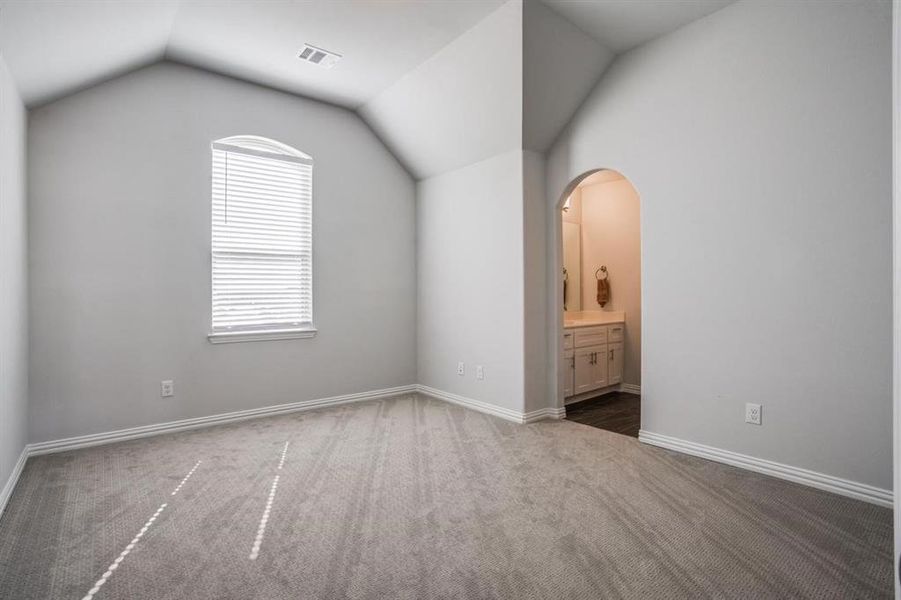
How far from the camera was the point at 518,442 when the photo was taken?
3424 mm

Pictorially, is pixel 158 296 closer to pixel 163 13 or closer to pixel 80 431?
pixel 80 431

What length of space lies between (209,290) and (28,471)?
1.61 meters

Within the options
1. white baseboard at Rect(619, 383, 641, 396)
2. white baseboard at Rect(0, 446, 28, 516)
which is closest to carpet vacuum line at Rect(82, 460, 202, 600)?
white baseboard at Rect(0, 446, 28, 516)

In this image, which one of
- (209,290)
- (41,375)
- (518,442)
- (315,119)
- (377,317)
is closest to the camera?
(41,375)

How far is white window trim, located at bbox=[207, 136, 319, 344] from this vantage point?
13.0ft

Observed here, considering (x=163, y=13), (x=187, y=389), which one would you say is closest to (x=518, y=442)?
(x=187, y=389)

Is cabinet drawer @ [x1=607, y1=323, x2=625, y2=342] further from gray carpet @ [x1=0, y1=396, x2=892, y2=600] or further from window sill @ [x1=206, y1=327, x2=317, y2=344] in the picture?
window sill @ [x1=206, y1=327, x2=317, y2=344]

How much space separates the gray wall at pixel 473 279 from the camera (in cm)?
402

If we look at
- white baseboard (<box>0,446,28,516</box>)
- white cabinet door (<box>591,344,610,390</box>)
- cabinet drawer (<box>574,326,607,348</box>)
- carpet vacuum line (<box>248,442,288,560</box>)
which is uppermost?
cabinet drawer (<box>574,326,607,348</box>)

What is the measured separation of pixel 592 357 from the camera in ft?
15.7

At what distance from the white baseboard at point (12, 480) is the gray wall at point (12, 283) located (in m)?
0.04

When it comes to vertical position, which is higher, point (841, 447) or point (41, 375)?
point (41, 375)

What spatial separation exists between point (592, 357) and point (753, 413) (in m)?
1.96

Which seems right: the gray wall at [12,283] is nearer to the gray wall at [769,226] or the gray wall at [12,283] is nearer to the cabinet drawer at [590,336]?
the gray wall at [769,226]
